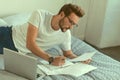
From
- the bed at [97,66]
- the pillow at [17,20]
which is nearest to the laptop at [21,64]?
the bed at [97,66]

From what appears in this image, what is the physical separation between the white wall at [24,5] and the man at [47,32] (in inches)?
33.7

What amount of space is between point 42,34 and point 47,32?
0.14 ft

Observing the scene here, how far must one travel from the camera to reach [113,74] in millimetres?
1839

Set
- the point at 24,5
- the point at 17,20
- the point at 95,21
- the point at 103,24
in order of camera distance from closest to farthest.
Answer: the point at 17,20
the point at 24,5
the point at 103,24
the point at 95,21

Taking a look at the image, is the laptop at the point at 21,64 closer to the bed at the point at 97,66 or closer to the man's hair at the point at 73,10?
the bed at the point at 97,66

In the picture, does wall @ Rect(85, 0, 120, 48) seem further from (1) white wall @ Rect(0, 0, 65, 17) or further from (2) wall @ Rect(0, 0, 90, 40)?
(1) white wall @ Rect(0, 0, 65, 17)

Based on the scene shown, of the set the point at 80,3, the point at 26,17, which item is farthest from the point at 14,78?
the point at 80,3

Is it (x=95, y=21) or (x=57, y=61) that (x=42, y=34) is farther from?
(x=95, y=21)

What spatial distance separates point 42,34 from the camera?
1.90m

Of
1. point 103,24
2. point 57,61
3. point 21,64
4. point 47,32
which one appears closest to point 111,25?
point 103,24

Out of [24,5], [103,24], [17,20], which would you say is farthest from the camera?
[103,24]

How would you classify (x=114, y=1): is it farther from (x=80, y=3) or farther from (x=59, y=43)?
(x=59, y=43)

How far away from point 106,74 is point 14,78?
691 mm

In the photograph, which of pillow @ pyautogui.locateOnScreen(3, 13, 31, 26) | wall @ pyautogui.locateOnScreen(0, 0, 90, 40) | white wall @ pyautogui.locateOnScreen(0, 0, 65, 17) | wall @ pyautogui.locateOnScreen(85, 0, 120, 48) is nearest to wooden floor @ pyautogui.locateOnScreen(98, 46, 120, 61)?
wall @ pyautogui.locateOnScreen(85, 0, 120, 48)
